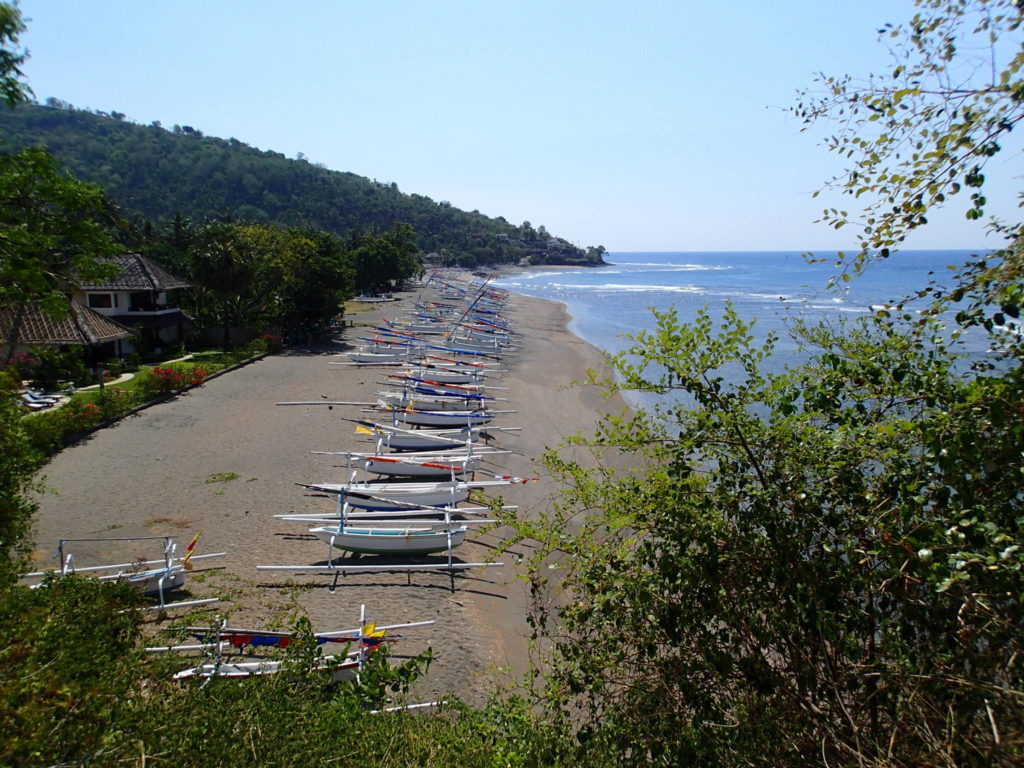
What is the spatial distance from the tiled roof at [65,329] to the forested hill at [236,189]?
111 meters

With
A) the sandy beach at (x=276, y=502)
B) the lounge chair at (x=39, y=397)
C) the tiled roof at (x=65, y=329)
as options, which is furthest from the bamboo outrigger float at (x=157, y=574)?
the tiled roof at (x=65, y=329)

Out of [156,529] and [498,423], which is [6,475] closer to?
[156,529]

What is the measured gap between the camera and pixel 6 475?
855cm

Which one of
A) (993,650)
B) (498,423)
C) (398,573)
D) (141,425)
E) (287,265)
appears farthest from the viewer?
(287,265)

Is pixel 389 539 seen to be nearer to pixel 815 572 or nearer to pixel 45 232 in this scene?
pixel 45 232

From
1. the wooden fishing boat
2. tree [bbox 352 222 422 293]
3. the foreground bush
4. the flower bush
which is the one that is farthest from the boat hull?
tree [bbox 352 222 422 293]

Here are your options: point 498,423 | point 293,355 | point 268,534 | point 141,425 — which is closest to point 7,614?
point 268,534

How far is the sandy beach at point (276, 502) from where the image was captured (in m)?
11.3

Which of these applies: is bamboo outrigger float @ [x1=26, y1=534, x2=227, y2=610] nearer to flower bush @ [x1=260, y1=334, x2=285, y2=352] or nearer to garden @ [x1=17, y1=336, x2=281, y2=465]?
garden @ [x1=17, y1=336, x2=281, y2=465]

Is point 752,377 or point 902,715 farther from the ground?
point 752,377

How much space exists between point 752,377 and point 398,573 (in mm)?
10727

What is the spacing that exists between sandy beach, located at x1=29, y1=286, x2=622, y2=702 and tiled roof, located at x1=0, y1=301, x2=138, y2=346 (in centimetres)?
470

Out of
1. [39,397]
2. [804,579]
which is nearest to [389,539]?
[804,579]

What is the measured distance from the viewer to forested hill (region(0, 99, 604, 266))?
152 meters
